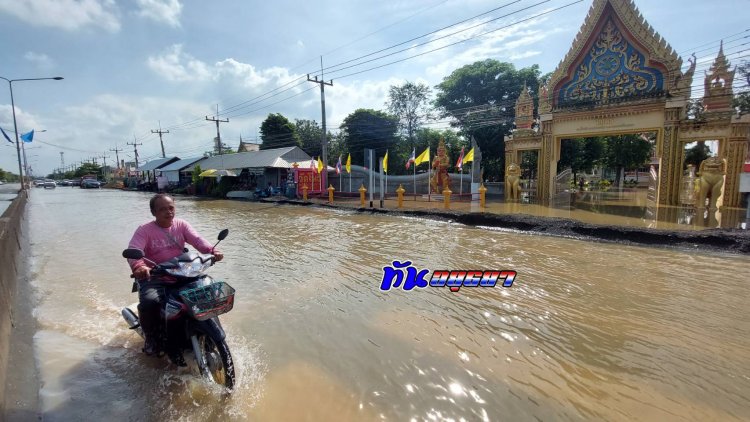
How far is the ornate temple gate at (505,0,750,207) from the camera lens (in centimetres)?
1389

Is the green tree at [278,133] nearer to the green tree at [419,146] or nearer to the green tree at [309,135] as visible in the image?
the green tree at [309,135]

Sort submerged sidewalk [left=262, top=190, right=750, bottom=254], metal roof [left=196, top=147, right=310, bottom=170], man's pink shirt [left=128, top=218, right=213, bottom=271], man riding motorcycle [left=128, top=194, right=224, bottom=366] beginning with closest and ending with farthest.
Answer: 1. man riding motorcycle [left=128, top=194, right=224, bottom=366]
2. man's pink shirt [left=128, top=218, right=213, bottom=271]
3. submerged sidewalk [left=262, top=190, right=750, bottom=254]
4. metal roof [left=196, top=147, right=310, bottom=170]

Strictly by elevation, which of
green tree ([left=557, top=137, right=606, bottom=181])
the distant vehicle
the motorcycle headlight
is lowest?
the motorcycle headlight

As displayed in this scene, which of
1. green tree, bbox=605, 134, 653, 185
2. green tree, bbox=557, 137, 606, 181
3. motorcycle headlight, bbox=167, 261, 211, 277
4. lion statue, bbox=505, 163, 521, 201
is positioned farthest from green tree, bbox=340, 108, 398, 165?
motorcycle headlight, bbox=167, 261, 211, 277

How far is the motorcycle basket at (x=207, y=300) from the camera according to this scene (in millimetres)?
2719

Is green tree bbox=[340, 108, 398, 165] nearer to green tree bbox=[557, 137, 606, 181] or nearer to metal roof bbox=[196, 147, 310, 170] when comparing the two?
metal roof bbox=[196, 147, 310, 170]

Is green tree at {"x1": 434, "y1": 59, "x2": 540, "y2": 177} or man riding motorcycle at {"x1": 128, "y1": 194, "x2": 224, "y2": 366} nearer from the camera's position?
man riding motorcycle at {"x1": 128, "y1": 194, "x2": 224, "y2": 366}

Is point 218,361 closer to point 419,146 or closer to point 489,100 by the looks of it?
point 489,100

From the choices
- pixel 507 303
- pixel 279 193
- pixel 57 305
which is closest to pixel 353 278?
pixel 507 303

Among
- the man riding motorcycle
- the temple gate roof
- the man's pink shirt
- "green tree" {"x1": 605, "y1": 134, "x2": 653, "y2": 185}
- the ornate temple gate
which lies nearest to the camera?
the man riding motorcycle

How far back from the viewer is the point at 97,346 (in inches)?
151

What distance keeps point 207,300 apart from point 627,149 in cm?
3856

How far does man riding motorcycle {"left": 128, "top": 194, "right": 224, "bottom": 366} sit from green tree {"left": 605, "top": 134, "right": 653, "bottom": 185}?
3717 cm

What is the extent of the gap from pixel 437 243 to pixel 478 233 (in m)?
Answer: 2.04
